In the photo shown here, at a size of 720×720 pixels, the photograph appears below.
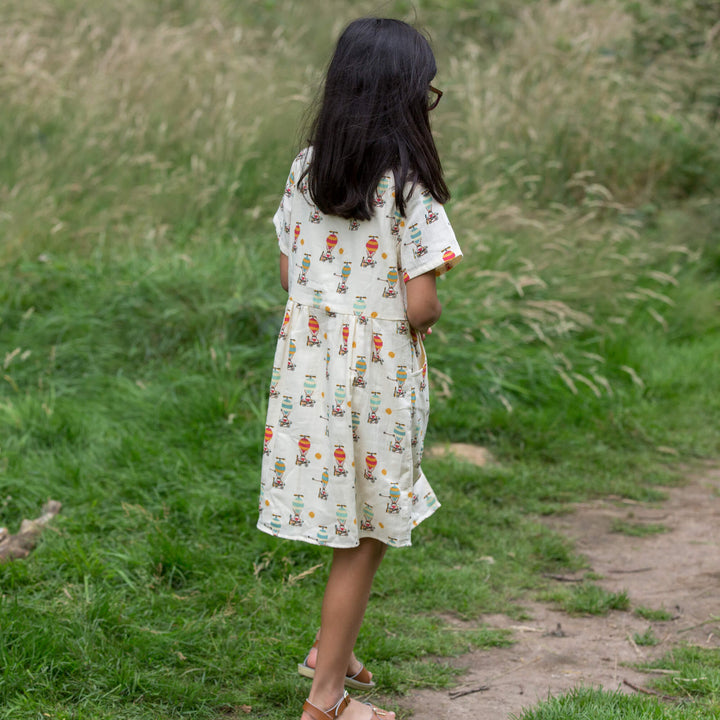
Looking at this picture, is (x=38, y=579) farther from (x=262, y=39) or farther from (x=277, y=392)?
(x=262, y=39)

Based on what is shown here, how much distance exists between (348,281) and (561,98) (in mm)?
5530

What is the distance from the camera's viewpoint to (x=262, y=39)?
9391 millimetres

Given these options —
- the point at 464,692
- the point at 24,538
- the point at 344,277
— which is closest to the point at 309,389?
the point at 344,277

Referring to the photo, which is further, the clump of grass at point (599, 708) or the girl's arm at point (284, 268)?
the girl's arm at point (284, 268)

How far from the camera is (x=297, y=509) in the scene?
2602 mm

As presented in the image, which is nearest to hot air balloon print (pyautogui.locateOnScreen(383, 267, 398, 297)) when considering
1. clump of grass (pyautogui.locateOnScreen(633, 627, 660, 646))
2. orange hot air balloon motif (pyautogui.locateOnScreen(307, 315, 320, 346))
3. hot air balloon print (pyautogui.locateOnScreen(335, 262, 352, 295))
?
hot air balloon print (pyautogui.locateOnScreen(335, 262, 352, 295))

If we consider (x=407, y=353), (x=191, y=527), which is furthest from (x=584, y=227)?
(x=407, y=353)

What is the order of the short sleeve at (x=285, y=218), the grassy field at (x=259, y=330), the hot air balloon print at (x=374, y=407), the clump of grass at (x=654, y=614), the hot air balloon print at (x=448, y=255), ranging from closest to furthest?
the hot air balloon print at (x=448, y=255) → the hot air balloon print at (x=374, y=407) → the short sleeve at (x=285, y=218) → the grassy field at (x=259, y=330) → the clump of grass at (x=654, y=614)

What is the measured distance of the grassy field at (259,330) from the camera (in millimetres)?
3141

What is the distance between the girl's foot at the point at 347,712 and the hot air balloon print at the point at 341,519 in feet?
1.67

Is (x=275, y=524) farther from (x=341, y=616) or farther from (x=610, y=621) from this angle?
(x=610, y=621)

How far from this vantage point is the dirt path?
2.97 metres

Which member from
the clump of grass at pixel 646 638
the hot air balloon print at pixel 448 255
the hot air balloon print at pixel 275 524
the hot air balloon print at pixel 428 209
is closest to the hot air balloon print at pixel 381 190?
the hot air balloon print at pixel 428 209

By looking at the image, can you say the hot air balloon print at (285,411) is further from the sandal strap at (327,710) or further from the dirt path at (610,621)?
the dirt path at (610,621)
